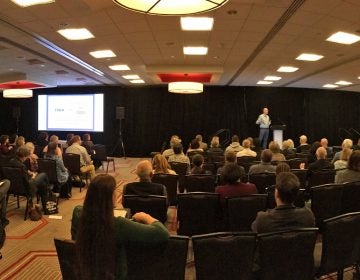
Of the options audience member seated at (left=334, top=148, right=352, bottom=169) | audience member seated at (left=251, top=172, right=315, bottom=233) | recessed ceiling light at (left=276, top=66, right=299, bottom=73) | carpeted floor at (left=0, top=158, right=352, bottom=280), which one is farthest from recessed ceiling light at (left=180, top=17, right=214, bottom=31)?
recessed ceiling light at (left=276, top=66, right=299, bottom=73)

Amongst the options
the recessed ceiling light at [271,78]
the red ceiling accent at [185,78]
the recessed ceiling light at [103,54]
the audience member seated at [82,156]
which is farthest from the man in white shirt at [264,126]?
the audience member seated at [82,156]

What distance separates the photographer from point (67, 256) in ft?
6.77

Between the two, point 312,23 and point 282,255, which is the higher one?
point 312,23

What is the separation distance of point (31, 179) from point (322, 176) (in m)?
4.53

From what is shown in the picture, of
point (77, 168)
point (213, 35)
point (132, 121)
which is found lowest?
point (77, 168)

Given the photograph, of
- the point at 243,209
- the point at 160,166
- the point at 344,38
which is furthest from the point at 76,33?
the point at 344,38

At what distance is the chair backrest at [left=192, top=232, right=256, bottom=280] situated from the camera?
210 centimetres

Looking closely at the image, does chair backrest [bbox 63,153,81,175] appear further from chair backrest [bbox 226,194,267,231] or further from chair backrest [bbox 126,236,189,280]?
chair backrest [bbox 126,236,189,280]

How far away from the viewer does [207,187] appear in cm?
470

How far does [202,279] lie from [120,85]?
13844 mm

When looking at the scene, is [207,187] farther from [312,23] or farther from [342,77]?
[342,77]

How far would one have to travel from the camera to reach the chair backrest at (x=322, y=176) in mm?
4929

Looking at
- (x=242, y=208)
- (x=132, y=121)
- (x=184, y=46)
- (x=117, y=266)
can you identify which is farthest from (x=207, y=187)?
(x=132, y=121)

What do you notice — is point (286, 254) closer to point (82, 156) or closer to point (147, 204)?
point (147, 204)
